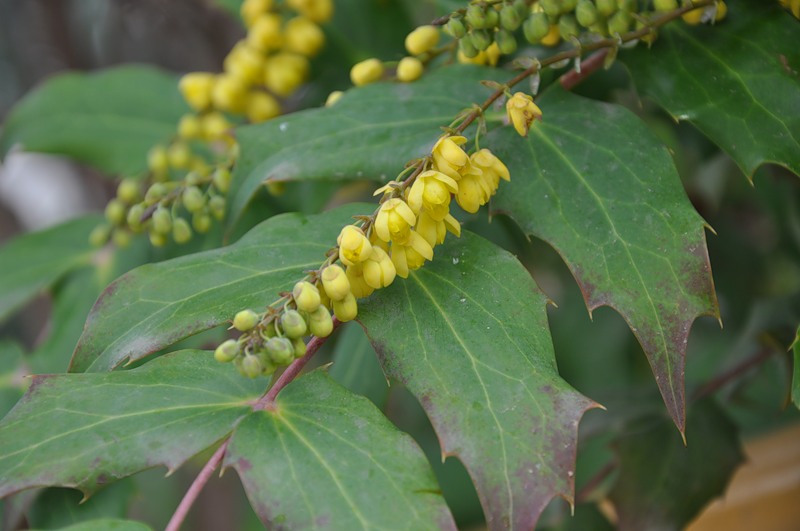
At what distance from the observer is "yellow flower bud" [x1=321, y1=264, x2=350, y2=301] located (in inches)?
19.7

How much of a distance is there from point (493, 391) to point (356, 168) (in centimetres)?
22

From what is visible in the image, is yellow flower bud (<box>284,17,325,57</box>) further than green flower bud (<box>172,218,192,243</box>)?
Yes

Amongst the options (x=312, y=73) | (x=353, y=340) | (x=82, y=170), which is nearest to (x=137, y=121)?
(x=312, y=73)

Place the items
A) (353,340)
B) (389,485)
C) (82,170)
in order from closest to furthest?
1. (389,485)
2. (353,340)
3. (82,170)

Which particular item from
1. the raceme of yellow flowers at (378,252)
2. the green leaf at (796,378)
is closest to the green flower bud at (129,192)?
the raceme of yellow flowers at (378,252)

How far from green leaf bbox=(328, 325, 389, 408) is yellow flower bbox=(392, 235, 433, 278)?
27 centimetres

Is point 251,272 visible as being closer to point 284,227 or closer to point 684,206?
point 284,227

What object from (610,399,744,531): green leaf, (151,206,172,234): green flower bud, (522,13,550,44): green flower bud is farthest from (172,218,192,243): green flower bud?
(610,399,744,531): green leaf

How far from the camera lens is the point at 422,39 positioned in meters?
0.71

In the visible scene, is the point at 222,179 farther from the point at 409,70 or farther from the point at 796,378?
the point at 796,378

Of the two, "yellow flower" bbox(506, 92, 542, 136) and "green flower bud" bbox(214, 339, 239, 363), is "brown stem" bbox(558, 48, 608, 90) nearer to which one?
"yellow flower" bbox(506, 92, 542, 136)

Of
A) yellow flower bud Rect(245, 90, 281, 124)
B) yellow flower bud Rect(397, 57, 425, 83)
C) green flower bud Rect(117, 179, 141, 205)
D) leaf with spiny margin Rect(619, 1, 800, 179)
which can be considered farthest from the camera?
yellow flower bud Rect(245, 90, 281, 124)

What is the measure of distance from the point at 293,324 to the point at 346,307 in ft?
0.13

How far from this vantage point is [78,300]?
902 mm
